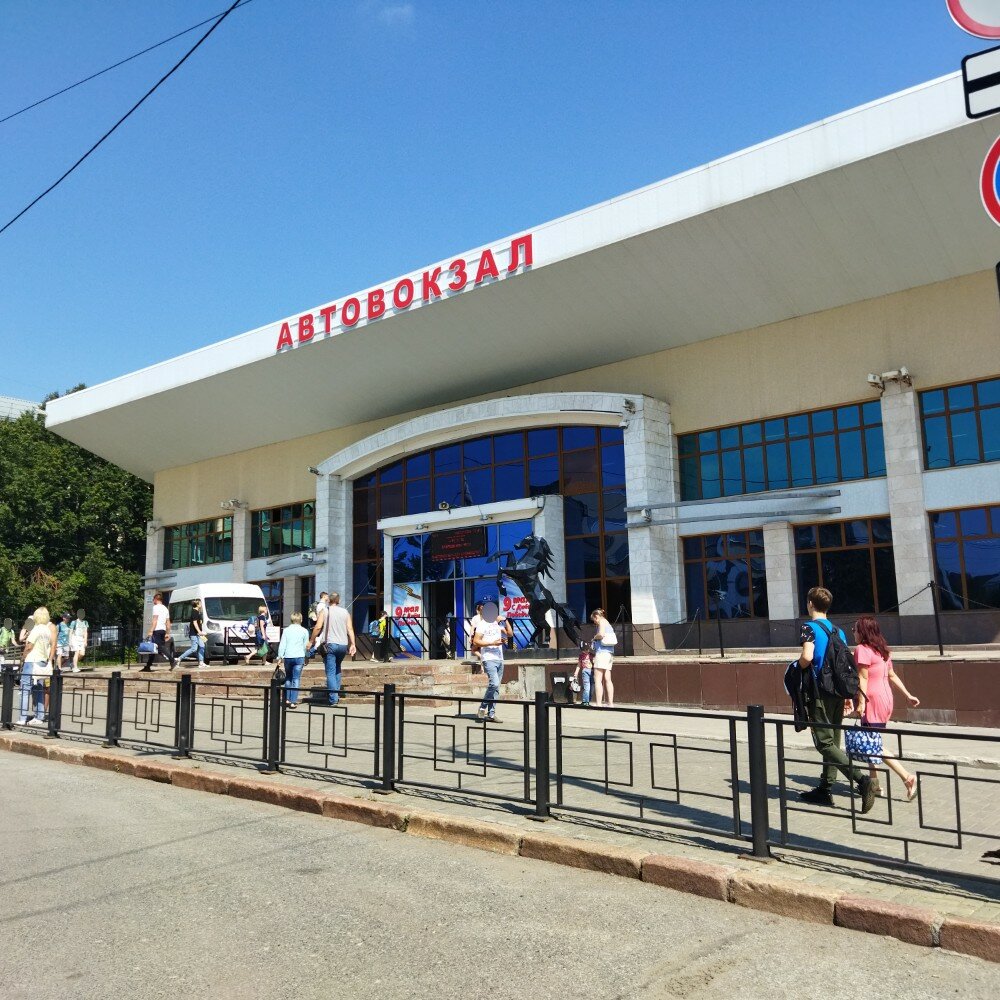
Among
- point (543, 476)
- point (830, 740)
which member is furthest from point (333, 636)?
point (543, 476)

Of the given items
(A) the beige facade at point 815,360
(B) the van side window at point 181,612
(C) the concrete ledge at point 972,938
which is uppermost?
(A) the beige facade at point 815,360

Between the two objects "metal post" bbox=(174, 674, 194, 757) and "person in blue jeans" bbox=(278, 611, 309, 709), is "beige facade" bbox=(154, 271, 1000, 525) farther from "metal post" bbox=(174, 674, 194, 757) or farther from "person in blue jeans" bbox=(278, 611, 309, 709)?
"metal post" bbox=(174, 674, 194, 757)

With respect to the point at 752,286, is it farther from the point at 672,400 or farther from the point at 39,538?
the point at 39,538

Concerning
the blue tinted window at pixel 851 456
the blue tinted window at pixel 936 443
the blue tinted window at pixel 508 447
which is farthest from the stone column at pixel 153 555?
the blue tinted window at pixel 936 443

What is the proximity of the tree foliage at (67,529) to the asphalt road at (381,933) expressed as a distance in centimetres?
4125

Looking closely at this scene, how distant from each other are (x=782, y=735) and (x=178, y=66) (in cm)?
1099

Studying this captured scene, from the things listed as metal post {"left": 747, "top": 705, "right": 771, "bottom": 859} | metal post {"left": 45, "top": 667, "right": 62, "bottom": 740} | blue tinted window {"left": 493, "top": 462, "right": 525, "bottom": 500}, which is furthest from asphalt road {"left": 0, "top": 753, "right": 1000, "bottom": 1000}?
blue tinted window {"left": 493, "top": 462, "right": 525, "bottom": 500}

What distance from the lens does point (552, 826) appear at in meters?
7.27

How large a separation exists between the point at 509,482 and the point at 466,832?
71.0 ft

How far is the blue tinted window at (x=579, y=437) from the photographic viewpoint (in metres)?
27.1

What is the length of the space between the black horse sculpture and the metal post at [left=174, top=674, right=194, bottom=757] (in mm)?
13866

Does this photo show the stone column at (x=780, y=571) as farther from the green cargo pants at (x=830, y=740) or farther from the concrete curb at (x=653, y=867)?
the concrete curb at (x=653, y=867)

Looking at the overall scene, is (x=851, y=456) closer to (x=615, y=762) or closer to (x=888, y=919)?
(x=615, y=762)

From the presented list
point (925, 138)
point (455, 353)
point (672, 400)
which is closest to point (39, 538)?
point (455, 353)
